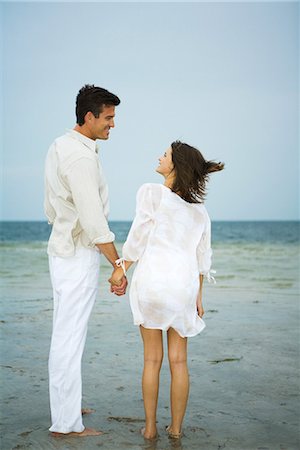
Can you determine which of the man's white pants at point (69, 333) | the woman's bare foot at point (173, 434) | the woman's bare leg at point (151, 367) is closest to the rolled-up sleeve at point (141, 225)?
the man's white pants at point (69, 333)

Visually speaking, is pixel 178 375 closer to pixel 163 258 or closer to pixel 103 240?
pixel 163 258

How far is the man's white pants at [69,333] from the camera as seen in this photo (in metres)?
3.29

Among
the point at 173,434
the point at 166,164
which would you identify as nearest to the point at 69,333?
the point at 173,434

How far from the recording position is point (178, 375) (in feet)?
10.5

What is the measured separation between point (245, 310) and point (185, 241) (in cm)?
416

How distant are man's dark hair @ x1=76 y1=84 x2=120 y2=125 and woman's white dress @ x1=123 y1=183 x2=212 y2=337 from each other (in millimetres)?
509

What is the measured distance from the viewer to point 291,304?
7746 mm

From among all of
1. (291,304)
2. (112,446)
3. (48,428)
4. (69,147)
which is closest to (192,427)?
(112,446)

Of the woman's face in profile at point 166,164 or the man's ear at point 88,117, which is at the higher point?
the man's ear at point 88,117

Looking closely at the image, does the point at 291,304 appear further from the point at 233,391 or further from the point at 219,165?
the point at 219,165

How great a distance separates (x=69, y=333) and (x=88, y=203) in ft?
2.23

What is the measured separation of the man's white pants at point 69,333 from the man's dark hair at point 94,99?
2.39 feet

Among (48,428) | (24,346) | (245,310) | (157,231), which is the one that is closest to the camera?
(157,231)

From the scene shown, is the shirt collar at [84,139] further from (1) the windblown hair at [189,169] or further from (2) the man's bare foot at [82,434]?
(2) the man's bare foot at [82,434]
